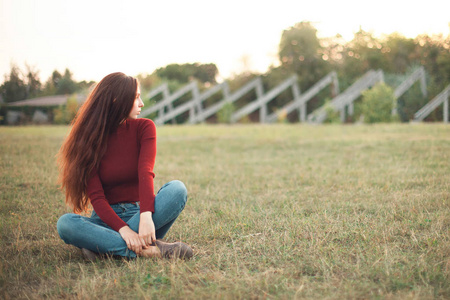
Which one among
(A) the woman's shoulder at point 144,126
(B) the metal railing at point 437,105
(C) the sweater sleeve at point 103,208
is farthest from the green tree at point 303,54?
(C) the sweater sleeve at point 103,208

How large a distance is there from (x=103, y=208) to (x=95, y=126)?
602 mm

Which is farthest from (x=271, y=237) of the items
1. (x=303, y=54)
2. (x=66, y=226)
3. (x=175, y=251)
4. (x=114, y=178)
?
(x=303, y=54)

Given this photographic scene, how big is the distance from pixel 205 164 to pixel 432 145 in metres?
5.24

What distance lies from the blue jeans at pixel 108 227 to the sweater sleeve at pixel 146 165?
0.35ft

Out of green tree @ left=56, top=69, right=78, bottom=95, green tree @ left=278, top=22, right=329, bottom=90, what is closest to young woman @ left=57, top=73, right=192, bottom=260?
green tree @ left=56, top=69, right=78, bottom=95

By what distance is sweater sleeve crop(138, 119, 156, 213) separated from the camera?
8.65 ft

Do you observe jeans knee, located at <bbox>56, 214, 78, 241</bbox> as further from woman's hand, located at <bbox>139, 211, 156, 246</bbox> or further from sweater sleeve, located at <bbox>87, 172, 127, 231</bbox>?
woman's hand, located at <bbox>139, 211, 156, 246</bbox>

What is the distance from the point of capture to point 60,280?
7.83ft

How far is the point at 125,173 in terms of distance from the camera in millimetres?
2803

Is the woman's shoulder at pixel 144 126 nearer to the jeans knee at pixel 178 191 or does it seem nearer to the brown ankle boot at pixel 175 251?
the jeans knee at pixel 178 191

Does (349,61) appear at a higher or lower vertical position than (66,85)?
higher

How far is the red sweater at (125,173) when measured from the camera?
2654mm

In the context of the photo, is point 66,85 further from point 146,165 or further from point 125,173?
point 146,165

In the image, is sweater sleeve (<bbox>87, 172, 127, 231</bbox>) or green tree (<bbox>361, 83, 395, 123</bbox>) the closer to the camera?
sweater sleeve (<bbox>87, 172, 127, 231</bbox>)
